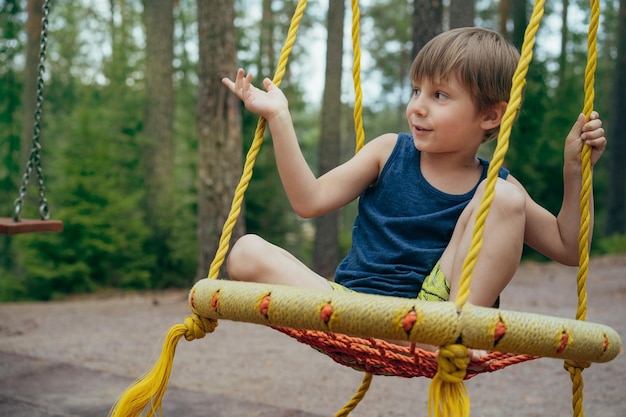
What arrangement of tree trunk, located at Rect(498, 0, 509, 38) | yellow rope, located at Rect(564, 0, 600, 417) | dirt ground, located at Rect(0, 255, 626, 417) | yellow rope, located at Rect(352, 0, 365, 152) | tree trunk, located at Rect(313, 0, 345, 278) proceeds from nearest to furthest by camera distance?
yellow rope, located at Rect(564, 0, 600, 417), yellow rope, located at Rect(352, 0, 365, 152), dirt ground, located at Rect(0, 255, 626, 417), tree trunk, located at Rect(313, 0, 345, 278), tree trunk, located at Rect(498, 0, 509, 38)

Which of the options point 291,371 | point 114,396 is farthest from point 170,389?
point 291,371

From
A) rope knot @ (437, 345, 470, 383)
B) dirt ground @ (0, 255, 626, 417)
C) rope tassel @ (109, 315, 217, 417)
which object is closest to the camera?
rope knot @ (437, 345, 470, 383)

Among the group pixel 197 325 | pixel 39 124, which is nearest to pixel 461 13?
pixel 39 124

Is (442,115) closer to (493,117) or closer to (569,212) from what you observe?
(493,117)

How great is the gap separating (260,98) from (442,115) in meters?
0.50

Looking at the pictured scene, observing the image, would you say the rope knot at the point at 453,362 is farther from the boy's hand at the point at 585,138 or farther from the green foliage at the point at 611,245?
the green foliage at the point at 611,245

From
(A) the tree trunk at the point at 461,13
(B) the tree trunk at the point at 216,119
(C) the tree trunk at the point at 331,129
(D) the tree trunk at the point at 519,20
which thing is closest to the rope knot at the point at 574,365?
(A) the tree trunk at the point at 461,13

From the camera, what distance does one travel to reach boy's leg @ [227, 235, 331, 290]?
1.84 metres

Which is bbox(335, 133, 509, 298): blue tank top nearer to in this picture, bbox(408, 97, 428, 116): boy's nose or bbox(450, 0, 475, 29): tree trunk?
bbox(408, 97, 428, 116): boy's nose

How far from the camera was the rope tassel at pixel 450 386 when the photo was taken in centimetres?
140

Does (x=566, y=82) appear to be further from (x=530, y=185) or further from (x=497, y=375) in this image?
(x=497, y=375)

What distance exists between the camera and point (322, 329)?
58.1 inches

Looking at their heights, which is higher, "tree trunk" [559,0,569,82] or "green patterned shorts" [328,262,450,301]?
"tree trunk" [559,0,569,82]

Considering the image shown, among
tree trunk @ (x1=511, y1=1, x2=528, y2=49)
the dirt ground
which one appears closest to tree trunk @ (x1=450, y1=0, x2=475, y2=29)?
the dirt ground
